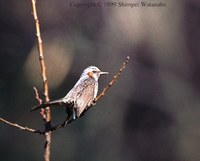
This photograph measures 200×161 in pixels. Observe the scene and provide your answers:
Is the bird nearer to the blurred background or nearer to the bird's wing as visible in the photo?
the bird's wing

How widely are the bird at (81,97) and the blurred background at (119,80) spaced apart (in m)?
2.40

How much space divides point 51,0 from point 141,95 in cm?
124

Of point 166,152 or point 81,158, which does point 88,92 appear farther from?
point 166,152

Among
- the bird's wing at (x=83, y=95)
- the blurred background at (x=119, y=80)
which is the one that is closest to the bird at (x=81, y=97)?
the bird's wing at (x=83, y=95)

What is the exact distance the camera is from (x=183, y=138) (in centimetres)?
528

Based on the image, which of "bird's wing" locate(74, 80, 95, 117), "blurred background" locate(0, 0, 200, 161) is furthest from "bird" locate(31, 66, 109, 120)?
"blurred background" locate(0, 0, 200, 161)

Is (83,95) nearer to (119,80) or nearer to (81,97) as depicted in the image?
(81,97)

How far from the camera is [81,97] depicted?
2240 millimetres

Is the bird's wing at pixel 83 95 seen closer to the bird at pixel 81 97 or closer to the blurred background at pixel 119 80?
the bird at pixel 81 97

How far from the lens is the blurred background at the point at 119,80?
5.21 m

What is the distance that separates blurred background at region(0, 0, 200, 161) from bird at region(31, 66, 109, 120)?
94.6 inches

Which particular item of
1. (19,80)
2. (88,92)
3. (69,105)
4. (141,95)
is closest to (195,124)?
(141,95)

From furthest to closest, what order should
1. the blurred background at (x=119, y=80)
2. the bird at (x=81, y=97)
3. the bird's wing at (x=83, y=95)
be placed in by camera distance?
1. the blurred background at (x=119, y=80)
2. the bird's wing at (x=83, y=95)
3. the bird at (x=81, y=97)

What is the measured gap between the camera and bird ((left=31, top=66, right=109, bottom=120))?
1883 mm
